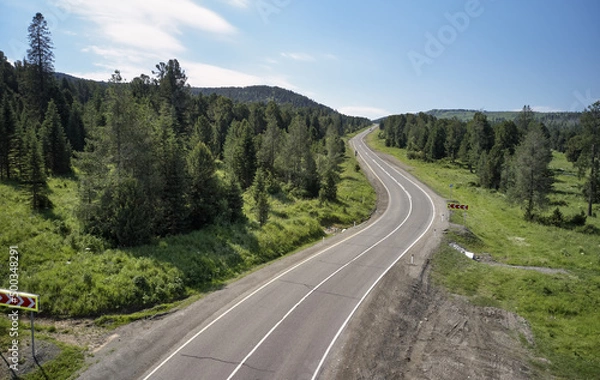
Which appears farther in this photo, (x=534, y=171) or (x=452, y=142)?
(x=452, y=142)

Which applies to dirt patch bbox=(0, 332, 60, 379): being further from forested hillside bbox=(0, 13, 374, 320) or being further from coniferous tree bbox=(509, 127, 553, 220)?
coniferous tree bbox=(509, 127, 553, 220)

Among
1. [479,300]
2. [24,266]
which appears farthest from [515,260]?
[24,266]

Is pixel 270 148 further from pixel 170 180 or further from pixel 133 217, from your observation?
pixel 133 217

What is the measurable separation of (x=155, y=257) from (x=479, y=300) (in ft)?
68.7

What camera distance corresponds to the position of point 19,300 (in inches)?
485

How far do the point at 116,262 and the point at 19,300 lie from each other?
8.30 m

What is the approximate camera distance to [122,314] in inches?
667

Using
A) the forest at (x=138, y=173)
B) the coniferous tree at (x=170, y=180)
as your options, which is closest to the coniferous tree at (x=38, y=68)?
the forest at (x=138, y=173)

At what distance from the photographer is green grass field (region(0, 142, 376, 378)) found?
1688 cm

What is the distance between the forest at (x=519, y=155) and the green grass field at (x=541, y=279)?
12.4ft

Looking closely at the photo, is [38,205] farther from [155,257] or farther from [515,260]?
[515,260]

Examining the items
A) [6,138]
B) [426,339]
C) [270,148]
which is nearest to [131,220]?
[426,339]

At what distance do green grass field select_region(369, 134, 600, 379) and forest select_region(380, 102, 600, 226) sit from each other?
3.78 meters

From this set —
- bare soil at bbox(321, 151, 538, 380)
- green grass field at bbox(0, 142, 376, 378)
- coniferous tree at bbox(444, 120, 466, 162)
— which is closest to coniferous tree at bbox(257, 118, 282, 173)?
green grass field at bbox(0, 142, 376, 378)
